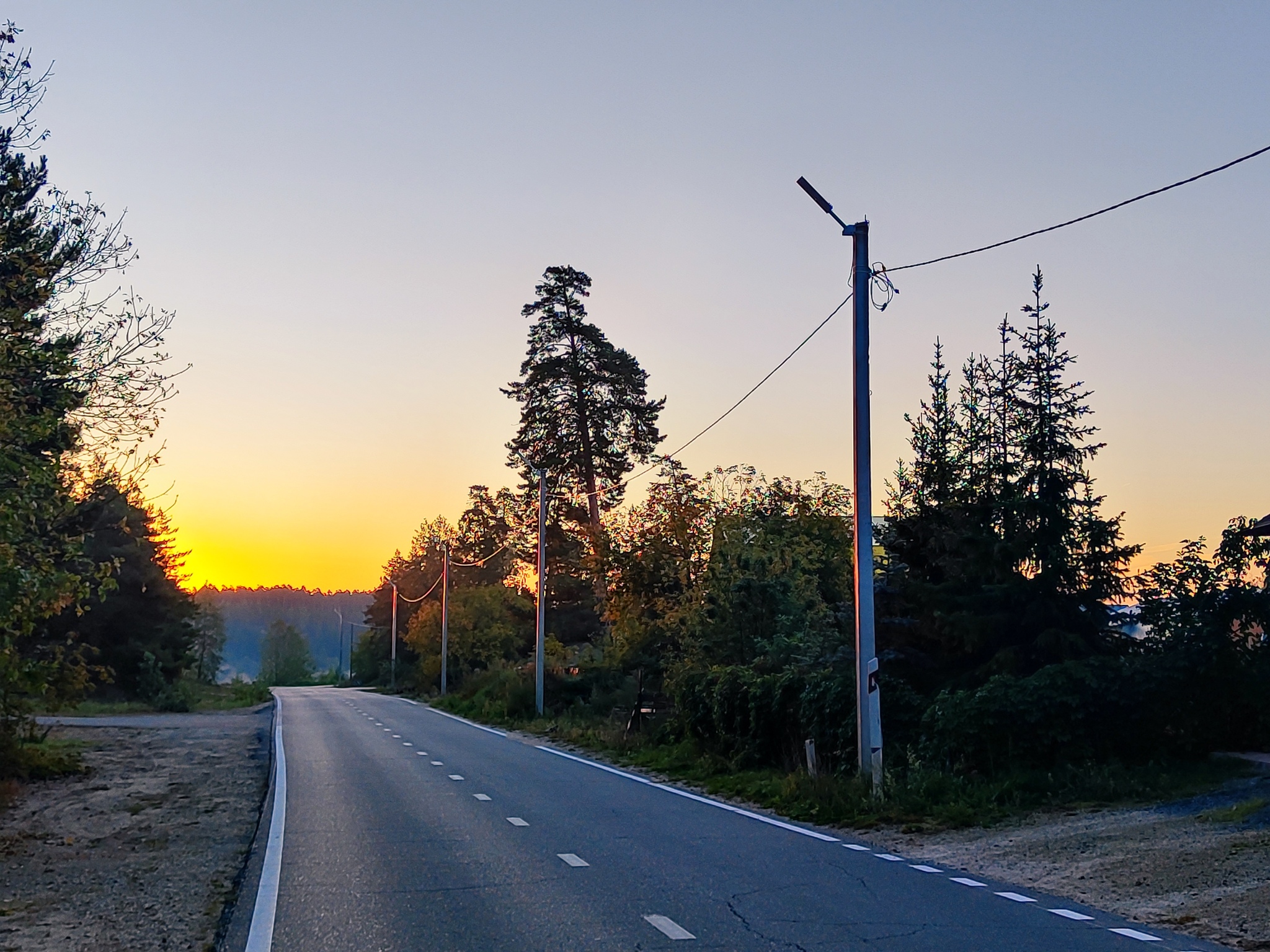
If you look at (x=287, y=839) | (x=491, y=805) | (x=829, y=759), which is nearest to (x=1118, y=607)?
(x=829, y=759)

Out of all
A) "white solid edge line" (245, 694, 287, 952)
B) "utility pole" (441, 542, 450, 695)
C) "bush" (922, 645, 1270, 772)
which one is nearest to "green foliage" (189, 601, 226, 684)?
"utility pole" (441, 542, 450, 695)

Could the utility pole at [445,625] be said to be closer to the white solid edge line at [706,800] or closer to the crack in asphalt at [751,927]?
the white solid edge line at [706,800]

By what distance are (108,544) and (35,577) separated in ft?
153

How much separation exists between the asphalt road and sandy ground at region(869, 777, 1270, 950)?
0.42 metres

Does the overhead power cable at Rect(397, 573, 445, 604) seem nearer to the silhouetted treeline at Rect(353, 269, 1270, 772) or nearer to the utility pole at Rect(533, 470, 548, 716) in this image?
the utility pole at Rect(533, 470, 548, 716)

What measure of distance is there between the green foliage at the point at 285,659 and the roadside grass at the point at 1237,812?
106585 mm

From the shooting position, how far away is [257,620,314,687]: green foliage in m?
136

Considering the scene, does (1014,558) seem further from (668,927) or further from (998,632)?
(668,927)

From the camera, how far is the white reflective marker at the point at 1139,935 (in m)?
8.21

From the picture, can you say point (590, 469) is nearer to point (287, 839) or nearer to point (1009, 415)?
point (1009, 415)

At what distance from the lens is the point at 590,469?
2331 inches

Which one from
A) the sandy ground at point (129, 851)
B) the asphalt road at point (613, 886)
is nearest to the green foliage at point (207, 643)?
the sandy ground at point (129, 851)

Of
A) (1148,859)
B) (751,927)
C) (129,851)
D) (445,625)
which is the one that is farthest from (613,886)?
(445,625)

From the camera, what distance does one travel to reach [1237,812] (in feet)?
40.9
